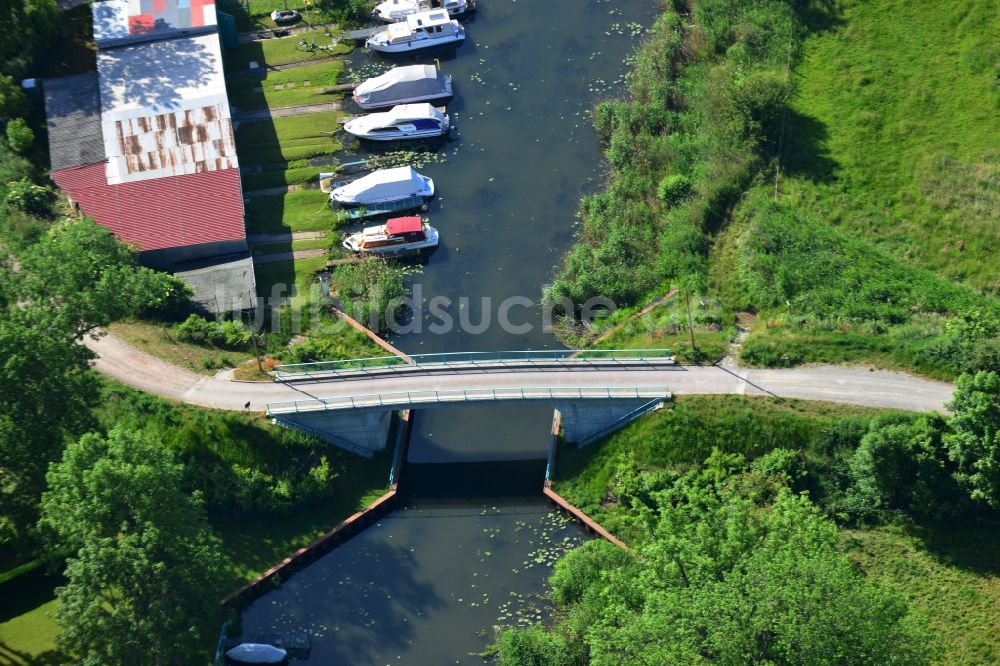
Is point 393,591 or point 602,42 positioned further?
point 602,42

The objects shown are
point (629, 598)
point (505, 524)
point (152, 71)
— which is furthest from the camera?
point (152, 71)

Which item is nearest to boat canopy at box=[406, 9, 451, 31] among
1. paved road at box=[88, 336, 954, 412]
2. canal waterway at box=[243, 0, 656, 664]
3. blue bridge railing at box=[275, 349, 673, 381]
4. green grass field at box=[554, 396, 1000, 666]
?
canal waterway at box=[243, 0, 656, 664]

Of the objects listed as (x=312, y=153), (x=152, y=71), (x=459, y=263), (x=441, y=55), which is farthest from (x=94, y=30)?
(x=459, y=263)

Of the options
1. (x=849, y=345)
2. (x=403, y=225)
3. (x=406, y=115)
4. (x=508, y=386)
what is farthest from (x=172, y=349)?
(x=849, y=345)

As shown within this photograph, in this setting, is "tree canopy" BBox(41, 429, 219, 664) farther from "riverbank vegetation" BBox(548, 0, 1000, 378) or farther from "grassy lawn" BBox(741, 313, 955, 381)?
"grassy lawn" BBox(741, 313, 955, 381)

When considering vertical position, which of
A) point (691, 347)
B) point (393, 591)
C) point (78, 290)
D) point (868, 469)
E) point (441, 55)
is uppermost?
point (441, 55)

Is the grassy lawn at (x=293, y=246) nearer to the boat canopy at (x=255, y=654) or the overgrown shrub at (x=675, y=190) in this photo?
the overgrown shrub at (x=675, y=190)

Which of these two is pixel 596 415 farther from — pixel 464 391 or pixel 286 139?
pixel 286 139

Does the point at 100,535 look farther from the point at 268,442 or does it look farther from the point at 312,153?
the point at 312,153
